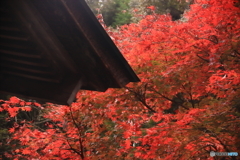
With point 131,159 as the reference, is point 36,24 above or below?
above

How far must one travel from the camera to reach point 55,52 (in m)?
2.03

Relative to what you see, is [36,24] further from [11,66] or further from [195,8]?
[195,8]

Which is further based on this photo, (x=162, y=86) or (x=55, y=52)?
(x=162, y=86)

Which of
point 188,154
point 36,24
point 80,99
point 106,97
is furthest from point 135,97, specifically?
point 36,24

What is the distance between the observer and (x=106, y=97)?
239 inches

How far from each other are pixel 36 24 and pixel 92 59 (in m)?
0.57

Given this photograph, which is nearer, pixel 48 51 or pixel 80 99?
pixel 48 51

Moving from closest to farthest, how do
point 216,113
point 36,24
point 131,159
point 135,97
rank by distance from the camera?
1. point 36,24
2. point 216,113
3. point 135,97
4. point 131,159

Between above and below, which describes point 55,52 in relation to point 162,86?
below

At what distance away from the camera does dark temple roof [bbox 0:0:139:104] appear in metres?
1.75

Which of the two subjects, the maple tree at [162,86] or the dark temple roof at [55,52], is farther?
the maple tree at [162,86]

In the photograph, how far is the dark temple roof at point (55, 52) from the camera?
5.73ft

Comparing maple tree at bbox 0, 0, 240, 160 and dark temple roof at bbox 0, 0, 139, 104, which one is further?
maple tree at bbox 0, 0, 240, 160

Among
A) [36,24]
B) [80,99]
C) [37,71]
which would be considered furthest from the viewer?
[80,99]
